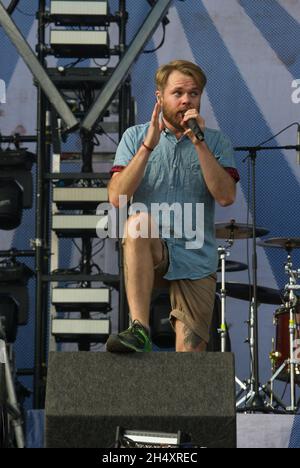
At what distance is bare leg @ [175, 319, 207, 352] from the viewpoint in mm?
3396

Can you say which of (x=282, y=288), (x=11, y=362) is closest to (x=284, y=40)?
(x=282, y=288)

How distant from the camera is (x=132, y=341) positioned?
3072 millimetres

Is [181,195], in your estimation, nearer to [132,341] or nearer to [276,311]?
[132,341]

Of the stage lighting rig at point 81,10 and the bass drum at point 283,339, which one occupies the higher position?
the stage lighting rig at point 81,10

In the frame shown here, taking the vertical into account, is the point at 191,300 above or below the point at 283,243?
below

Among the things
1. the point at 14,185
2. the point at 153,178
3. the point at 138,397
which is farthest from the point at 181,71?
the point at 14,185

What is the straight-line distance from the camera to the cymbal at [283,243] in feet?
20.3

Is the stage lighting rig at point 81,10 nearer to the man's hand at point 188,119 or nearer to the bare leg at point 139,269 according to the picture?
the man's hand at point 188,119

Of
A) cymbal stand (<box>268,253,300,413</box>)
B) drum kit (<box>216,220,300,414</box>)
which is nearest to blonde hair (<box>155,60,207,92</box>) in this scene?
drum kit (<box>216,220,300,414</box>)

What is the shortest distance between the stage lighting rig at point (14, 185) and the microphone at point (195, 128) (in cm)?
288

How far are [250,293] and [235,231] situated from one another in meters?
0.45

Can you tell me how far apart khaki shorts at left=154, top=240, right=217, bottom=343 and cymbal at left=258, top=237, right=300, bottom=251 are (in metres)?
2.78

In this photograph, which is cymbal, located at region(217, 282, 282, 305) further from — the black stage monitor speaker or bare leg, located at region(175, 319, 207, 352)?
the black stage monitor speaker

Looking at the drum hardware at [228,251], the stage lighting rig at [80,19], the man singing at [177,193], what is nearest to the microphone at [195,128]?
the man singing at [177,193]
